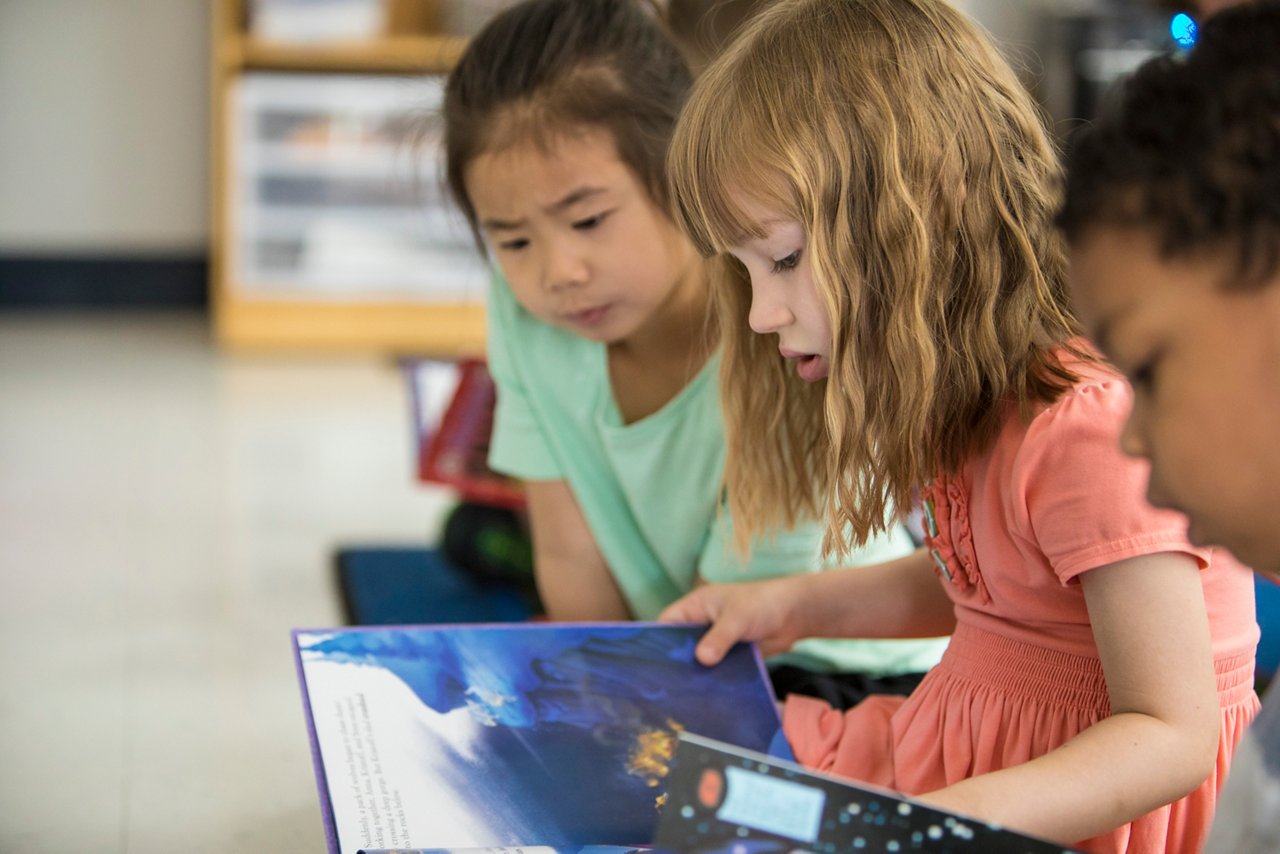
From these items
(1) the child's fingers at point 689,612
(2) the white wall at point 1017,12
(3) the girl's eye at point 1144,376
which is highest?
(2) the white wall at point 1017,12

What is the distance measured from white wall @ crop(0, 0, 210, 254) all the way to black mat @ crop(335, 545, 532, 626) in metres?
1.69

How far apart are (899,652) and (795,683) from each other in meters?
0.11

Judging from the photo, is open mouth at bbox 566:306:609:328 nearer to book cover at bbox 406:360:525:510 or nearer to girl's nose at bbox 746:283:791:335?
girl's nose at bbox 746:283:791:335

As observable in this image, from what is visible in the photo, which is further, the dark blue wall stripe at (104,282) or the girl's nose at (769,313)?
the dark blue wall stripe at (104,282)

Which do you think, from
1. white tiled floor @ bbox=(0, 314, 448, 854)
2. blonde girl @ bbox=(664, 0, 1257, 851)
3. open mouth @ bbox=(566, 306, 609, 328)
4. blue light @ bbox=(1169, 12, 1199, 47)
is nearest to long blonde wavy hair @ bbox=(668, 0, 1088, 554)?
blonde girl @ bbox=(664, 0, 1257, 851)

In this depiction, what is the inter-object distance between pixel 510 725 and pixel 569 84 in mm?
474

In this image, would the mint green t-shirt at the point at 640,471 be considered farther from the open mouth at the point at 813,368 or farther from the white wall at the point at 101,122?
the white wall at the point at 101,122

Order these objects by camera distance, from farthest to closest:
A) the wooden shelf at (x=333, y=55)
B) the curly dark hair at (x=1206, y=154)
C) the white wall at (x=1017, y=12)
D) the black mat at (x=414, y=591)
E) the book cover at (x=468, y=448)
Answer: the white wall at (x=1017, y=12) < the wooden shelf at (x=333, y=55) < the book cover at (x=468, y=448) < the black mat at (x=414, y=591) < the curly dark hair at (x=1206, y=154)

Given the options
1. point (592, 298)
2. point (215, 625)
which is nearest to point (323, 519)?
point (215, 625)

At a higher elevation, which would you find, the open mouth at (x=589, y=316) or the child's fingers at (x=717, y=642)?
the open mouth at (x=589, y=316)

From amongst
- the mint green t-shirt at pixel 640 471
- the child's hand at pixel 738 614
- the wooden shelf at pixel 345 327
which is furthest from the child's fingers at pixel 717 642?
the wooden shelf at pixel 345 327

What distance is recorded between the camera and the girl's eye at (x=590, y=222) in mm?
1018

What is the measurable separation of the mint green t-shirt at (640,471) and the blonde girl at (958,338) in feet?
0.91

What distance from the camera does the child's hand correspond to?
906 millimetres
